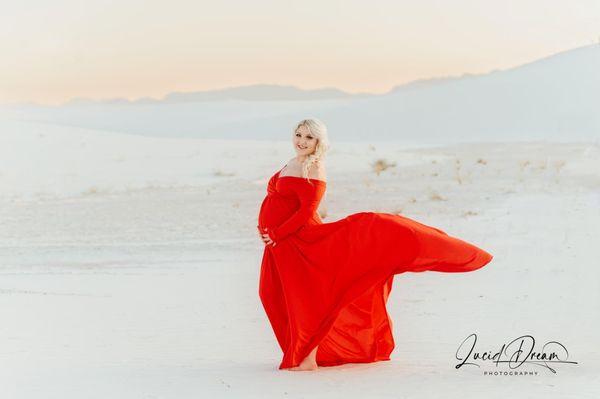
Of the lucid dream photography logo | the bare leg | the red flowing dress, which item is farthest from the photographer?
the lucid dream photography logo

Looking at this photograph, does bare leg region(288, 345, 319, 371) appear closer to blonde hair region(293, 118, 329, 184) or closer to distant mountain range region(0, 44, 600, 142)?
blonde hair region(293, 118, 329, 184)

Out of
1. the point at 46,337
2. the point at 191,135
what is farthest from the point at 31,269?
the point at 191,135

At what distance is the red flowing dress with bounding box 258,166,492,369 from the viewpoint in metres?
6.42

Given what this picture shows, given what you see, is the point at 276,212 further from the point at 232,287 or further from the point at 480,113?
the point at 480,113

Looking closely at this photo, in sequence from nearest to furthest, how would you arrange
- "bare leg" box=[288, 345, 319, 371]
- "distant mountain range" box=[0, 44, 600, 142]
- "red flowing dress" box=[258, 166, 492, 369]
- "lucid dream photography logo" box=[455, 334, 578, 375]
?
"red flowing dress" box=[258, 166, 492, 369], "bare leg" box=[288, 345, 319, 371], "lucid dream photography logo" box=[455, 334, 578, 375], "distant mountain range" box=[0, 44, 600, 142]

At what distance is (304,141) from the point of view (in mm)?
6488

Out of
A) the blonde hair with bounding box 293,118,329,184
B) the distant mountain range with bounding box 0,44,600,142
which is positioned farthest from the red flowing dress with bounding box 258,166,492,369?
the distant mountain range with bounding box 0,44,600,142

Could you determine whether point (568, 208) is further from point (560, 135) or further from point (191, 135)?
point (191, 135)

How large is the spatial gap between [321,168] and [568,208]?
12931 mm

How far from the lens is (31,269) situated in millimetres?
13281

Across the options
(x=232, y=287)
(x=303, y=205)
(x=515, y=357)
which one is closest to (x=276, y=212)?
(x=303, y=205)

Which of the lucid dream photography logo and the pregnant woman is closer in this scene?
the pregnant woman

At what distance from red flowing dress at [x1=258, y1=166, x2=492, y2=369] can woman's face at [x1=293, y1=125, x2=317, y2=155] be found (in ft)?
0.60

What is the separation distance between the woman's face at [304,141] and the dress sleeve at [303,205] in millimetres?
212
